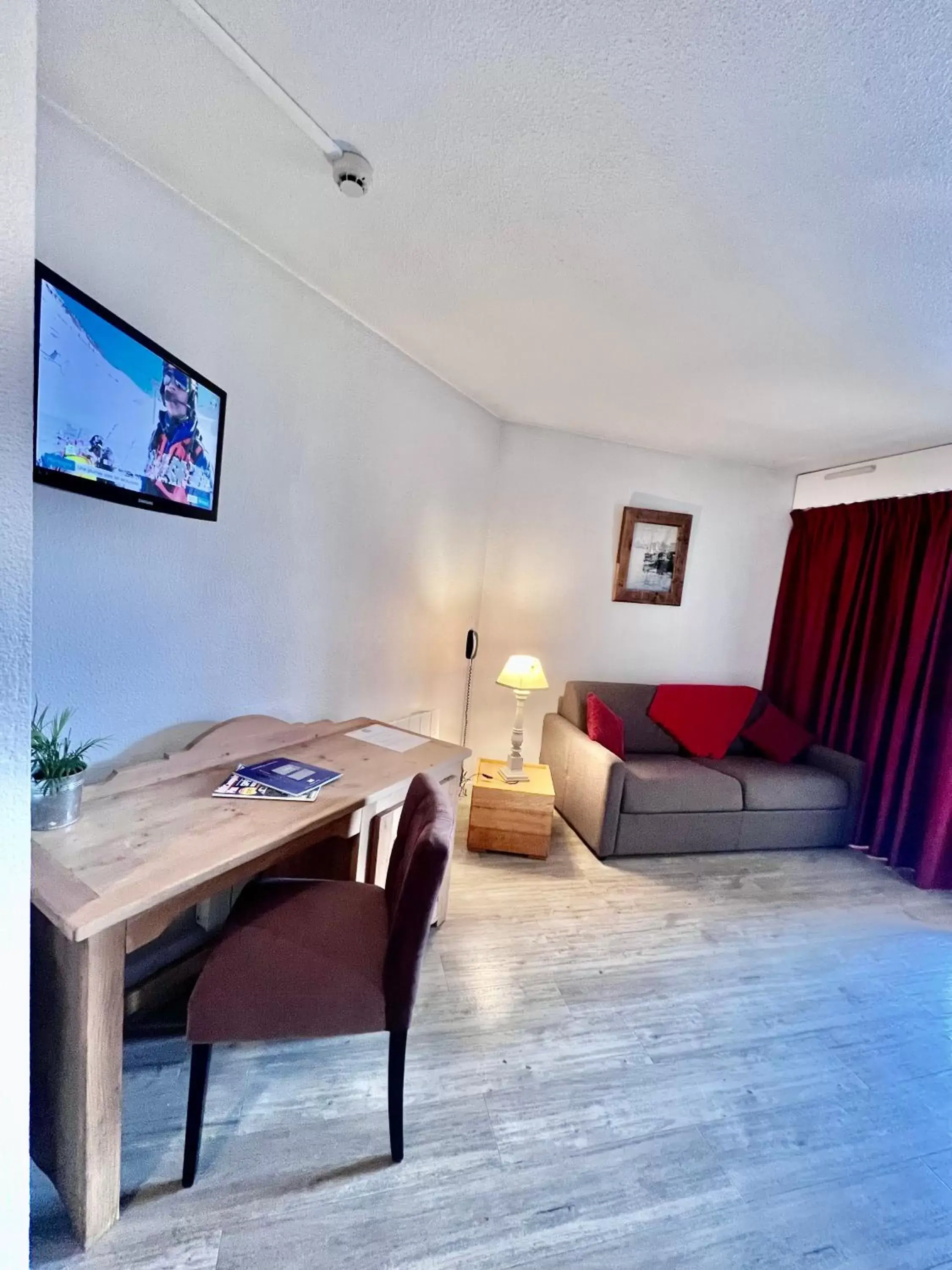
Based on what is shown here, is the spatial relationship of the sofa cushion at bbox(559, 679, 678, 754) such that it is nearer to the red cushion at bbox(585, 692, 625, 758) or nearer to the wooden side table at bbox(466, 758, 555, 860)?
the red cushion at bbox(585, 692, 625, 758)

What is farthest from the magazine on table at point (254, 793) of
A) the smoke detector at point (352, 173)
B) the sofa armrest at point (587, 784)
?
the sofa armrest at point (587, 784)

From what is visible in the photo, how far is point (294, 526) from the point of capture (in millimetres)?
2029

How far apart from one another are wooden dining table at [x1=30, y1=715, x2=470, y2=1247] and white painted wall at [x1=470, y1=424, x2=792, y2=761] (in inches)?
91.6

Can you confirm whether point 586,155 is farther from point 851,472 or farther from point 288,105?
point 851,472

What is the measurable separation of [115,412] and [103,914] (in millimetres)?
1154

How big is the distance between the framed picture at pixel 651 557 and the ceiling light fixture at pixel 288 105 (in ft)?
8.73

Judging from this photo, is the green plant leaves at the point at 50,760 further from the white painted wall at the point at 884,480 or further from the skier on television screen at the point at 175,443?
the white painted wall at the point at 884,480

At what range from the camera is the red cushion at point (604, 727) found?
3076 millimetres

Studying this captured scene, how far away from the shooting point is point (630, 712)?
11.5ft

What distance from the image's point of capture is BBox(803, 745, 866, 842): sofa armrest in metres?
3.12

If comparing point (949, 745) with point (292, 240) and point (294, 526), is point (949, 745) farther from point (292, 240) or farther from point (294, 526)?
point (292, 240)

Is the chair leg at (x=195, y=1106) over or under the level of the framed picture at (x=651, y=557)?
under

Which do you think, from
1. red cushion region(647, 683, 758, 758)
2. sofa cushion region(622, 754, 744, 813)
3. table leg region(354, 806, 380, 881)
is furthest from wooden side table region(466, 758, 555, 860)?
red cushion region(647, 683, 758, 758)

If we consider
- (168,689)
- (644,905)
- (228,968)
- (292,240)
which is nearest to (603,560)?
(644,905)
